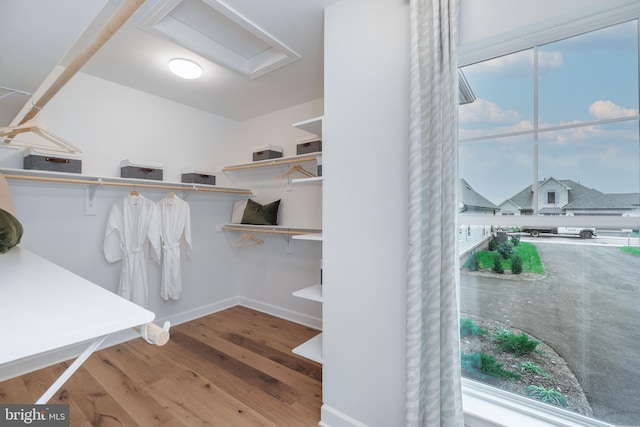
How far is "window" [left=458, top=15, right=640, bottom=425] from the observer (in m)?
1.09

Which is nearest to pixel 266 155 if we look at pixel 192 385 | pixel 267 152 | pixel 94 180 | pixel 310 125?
pixel 267 152

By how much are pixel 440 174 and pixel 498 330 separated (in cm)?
83

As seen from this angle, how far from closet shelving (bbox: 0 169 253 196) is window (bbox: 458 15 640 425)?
8.21ft

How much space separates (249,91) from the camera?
2750 millimetres

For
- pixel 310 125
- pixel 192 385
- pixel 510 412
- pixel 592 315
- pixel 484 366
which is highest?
pixel 310 125

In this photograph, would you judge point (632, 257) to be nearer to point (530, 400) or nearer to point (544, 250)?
point (544, 250)

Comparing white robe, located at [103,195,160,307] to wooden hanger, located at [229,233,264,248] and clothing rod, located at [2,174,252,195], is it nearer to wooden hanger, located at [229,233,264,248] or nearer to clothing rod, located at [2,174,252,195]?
clothing rod, located at [2,174,252,195]

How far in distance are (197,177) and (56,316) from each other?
2.54 meters

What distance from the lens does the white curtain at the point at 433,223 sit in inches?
46.6

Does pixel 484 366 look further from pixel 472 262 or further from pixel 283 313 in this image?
pixel 283 313

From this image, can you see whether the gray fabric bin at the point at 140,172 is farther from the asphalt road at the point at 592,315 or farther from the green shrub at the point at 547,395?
the green shrub at the point at 547,395

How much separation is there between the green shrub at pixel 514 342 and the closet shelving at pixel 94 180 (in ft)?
8.96

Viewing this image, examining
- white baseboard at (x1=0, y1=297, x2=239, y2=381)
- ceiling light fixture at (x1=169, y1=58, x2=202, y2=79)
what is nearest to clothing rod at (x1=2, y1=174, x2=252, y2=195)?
ceiling light fixture at (x1=169, y1=58, x2=202, y2=79)

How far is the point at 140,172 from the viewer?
257 centimetres
